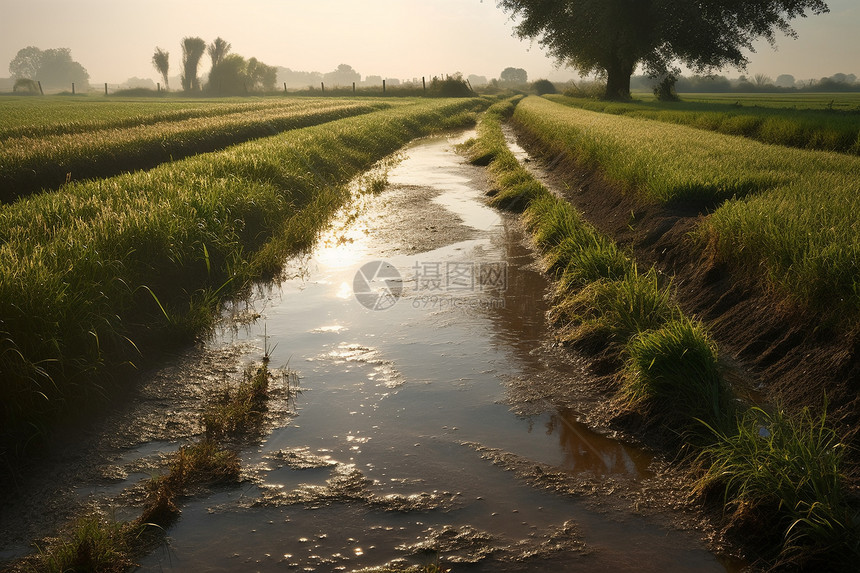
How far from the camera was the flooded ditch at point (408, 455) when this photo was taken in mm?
2873

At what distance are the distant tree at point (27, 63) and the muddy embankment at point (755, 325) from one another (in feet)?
707

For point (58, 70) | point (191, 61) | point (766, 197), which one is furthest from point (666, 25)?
point (58, 70)

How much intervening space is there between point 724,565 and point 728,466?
0.52m

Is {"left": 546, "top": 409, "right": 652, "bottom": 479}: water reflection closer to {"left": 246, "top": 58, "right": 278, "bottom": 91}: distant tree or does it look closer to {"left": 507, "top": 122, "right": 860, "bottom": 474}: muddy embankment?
{"left": 507, "top": 122, "right": 860, "bottom": 474}: muddy embankment

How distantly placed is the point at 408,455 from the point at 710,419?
1.77 metres

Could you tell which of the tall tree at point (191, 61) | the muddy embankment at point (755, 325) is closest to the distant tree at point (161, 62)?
the tall tree at point (191, 61)

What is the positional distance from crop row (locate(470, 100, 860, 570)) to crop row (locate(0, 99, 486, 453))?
3453 millimetres

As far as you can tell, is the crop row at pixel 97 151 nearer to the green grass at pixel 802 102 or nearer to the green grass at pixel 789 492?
the green grass at pixel 789 492

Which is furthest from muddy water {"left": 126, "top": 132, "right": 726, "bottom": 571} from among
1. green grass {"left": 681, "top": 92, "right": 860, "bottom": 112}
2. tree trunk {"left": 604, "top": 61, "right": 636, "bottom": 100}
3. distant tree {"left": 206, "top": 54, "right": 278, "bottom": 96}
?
distant tree {"left": 206, "top": 54, "right": 278, "bottom": 96}

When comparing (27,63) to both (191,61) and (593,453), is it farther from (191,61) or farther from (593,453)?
(593,453)

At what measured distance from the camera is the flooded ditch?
2873mm

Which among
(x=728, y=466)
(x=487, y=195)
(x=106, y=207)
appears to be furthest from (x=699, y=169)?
(x=106, y=207)

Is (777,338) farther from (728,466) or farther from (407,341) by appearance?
(407,341)

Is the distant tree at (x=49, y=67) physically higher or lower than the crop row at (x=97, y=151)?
higher
